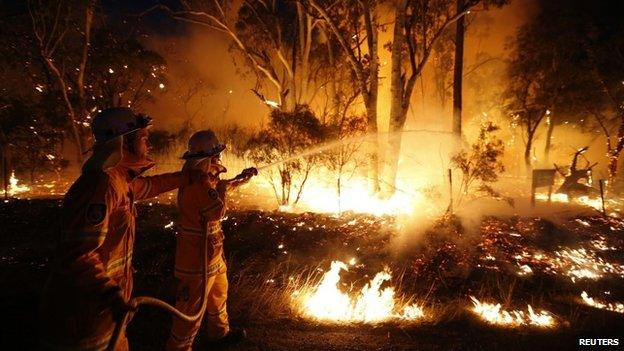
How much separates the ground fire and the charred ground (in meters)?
0.04

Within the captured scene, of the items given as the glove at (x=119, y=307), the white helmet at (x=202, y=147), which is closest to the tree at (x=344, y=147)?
the white helmet at (x=202, y=147)

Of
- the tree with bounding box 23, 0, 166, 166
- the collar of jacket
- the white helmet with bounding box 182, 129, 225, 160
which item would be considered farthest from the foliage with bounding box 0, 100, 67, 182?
the collar of jacket

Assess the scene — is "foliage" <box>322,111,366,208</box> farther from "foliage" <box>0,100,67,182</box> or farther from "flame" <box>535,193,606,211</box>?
"foliage" <box>0,100,67,182</box>

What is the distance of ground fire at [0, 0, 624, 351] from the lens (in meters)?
2.96

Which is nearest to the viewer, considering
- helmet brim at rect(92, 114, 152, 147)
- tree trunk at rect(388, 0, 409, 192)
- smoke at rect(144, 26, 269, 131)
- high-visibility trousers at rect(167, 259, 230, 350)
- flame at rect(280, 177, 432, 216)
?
helmet brim at rect(92, 114, 152, 147)

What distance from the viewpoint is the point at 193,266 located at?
11.7ft

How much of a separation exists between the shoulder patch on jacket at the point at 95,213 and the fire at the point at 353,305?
137 inches

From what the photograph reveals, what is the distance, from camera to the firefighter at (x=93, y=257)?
2158 millimetres

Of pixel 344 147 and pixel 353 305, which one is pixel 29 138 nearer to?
pixel 344 147

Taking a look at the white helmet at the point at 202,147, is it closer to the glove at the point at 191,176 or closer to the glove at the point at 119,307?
the glove at the point at 191,176

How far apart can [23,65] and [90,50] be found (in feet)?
10.6

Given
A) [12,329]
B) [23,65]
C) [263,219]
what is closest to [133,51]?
[23,65]

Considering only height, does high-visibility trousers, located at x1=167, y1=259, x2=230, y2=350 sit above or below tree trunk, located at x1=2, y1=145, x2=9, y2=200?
below

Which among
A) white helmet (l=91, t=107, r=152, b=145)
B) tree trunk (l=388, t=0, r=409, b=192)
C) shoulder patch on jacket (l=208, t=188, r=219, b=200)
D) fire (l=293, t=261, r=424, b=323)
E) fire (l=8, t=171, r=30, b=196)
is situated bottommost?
fire (l=293, t=261, r=424, b=323)
